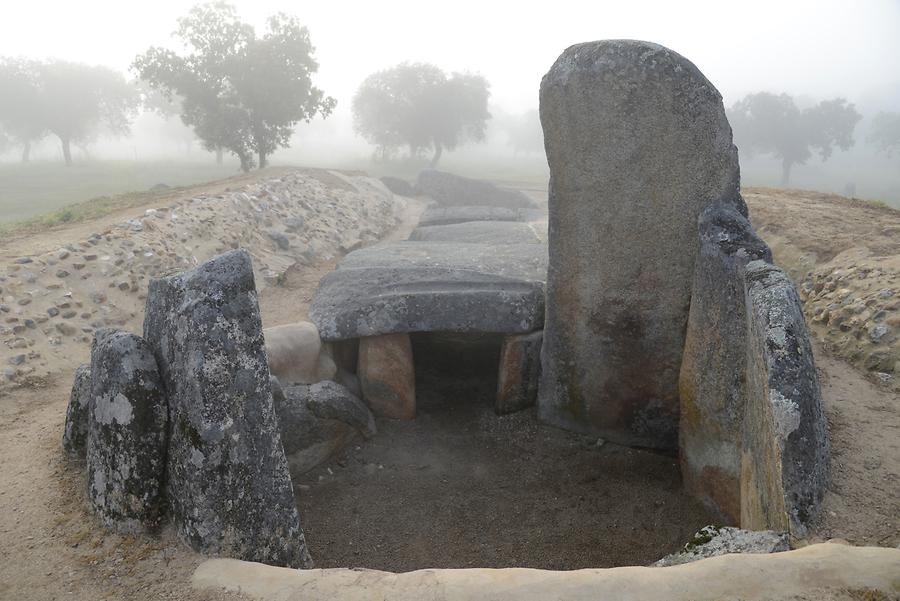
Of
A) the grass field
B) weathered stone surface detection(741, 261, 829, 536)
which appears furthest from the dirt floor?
the grass field

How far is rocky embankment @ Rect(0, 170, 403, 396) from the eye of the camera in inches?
275

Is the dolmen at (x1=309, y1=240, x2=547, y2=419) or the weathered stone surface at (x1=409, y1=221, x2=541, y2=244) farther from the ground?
the weathered stone surface at (x1=409, y1=221, x2=541, y2=244)

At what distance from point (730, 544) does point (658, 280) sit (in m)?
2.86

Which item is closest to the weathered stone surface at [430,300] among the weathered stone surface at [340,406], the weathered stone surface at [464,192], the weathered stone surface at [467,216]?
the weathered stone surface at [340,406]

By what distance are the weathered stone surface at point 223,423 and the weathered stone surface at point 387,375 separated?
9.95 feet

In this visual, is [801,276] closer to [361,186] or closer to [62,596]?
[62,596]

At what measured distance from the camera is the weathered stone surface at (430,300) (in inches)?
262

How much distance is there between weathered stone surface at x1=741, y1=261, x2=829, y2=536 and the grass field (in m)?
13.3

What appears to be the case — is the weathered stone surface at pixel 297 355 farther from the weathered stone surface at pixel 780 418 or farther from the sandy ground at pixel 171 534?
the weathered stone surface at pixel 780 418

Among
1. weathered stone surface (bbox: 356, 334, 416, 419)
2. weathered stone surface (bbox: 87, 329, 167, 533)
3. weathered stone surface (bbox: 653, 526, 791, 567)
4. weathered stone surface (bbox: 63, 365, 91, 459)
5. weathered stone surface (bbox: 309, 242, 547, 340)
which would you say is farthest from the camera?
weathered stone surface (bbox: 356, 334, 416, 419)

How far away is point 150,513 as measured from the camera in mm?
3609

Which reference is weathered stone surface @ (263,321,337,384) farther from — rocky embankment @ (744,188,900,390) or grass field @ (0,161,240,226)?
grass field @ (0,161,240,226)

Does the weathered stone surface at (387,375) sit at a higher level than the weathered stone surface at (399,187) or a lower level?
lower

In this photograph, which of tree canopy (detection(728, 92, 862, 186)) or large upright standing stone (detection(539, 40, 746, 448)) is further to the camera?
tree canopy (detection(728, 92, 862, 186))
